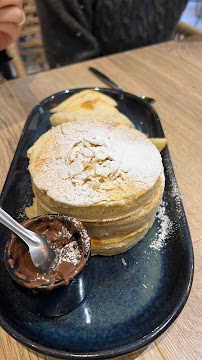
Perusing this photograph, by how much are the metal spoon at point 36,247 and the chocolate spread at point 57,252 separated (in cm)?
2

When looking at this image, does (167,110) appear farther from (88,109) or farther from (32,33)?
(32,33)

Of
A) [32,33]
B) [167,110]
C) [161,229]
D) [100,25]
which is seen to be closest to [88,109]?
[167,110]

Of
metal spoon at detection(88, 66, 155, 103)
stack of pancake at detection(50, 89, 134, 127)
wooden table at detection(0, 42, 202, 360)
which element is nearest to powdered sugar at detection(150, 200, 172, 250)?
wooden table at detection(0, 42, 202, 360)

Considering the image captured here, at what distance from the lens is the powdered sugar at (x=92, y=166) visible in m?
0.85

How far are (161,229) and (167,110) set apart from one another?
Result: 828 mm

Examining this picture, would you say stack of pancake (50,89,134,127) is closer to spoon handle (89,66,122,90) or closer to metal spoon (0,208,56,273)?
spoon handle (89,66,122,90)

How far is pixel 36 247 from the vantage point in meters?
0.77

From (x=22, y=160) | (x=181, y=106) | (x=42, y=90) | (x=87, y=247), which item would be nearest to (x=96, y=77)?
(x=42, y=90)

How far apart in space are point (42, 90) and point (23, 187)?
806 mm

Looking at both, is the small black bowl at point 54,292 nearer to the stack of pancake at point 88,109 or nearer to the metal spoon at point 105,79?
the stack of pancake at point 88,109

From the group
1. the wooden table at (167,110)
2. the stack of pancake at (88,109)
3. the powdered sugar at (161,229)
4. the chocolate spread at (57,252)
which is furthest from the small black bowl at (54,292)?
the stack of pancake at (88,109)

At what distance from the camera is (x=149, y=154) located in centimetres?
97

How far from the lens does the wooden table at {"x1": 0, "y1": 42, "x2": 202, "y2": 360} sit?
77 centimetres

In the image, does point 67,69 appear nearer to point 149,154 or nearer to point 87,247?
point 149,154
